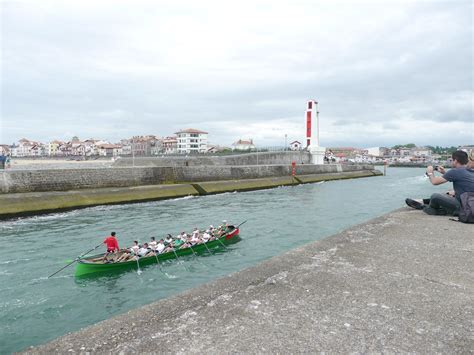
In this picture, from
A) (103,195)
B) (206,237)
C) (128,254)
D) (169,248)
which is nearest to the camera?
(128,254)

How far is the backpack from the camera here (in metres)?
9.56

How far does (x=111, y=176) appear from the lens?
3644 centimetres

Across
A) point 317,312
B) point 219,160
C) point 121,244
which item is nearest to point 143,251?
point 121,244

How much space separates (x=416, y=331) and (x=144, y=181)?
123 feet

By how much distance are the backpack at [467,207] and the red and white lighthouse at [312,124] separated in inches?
2701

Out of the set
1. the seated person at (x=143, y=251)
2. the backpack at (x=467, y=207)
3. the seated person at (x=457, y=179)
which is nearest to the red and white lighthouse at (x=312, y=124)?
the seated person at (x=143, y=251)

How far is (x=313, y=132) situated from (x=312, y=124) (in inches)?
83.6

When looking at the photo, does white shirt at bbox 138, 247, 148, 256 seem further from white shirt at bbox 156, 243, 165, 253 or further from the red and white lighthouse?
the red and white lighthouse

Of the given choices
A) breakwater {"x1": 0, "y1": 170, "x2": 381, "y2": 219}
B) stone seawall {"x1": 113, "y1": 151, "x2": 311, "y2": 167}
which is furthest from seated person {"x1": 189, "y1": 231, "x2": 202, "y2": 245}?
stone seawall {"x1": 113, "y1": 151, "x2": 311, "y2": 167}

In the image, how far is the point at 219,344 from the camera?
4.18 metres

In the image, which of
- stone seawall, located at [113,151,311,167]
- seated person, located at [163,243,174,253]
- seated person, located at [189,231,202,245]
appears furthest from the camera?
stone seawall, located at [113,151,311,167]

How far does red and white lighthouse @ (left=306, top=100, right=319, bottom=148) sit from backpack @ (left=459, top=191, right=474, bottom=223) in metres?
68.6

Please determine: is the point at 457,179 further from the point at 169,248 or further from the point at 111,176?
the point at 111,176

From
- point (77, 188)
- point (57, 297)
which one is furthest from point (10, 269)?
point (77, 188)
